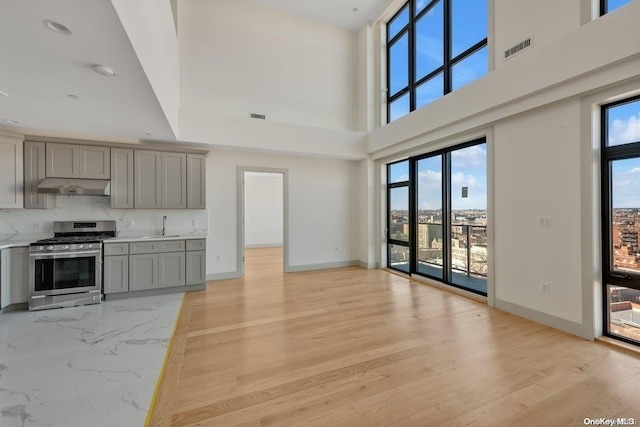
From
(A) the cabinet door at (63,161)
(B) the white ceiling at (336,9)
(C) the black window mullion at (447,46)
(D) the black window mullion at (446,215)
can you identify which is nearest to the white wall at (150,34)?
(A) the cabinet door at (63,161)

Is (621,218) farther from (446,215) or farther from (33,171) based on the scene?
(33,171)

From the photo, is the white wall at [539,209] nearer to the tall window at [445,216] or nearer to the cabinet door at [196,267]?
the tall window at [445,216]

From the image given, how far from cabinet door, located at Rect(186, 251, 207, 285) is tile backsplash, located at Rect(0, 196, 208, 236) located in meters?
0.72

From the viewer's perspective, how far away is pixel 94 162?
4344 mm

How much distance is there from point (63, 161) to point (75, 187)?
1.56 feet

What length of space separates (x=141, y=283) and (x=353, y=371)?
3.72 meters

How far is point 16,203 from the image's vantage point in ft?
13.1

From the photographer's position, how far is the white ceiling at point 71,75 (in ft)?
5.46

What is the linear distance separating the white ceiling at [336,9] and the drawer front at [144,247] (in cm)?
539

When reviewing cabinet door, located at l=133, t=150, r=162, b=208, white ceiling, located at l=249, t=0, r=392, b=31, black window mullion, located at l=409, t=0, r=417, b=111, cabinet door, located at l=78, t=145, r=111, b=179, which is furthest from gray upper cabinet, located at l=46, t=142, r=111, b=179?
black window mullion, located at l=409, t=0, r=417, b=111

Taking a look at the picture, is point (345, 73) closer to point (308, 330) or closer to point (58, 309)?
point (308, 330)

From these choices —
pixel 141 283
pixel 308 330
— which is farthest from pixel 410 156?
pixel 141 283

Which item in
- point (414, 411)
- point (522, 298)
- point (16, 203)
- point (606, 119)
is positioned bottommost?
point (414, 411)

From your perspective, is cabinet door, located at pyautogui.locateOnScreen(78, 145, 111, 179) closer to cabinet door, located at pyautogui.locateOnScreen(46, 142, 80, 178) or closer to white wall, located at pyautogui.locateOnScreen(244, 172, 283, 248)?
cabinet door, located at pyautogui.locateOnScreen(46, 142, 80, 178)
